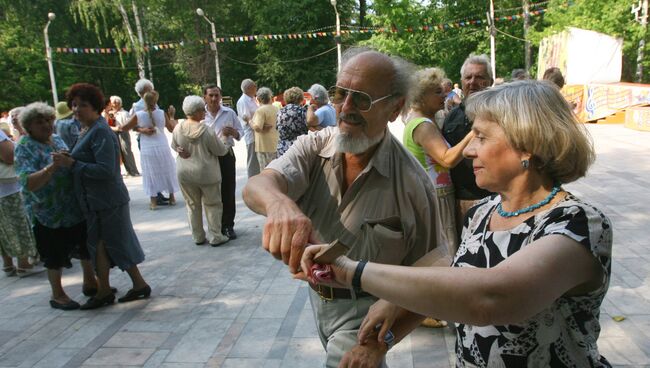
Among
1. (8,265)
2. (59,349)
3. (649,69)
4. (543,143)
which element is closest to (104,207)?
(59,349)

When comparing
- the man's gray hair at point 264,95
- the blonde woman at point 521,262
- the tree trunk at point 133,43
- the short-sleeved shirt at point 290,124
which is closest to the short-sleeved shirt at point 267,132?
the man's gray hair at point 264,95

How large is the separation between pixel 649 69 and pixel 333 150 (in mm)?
27288

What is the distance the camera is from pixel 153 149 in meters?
8.42

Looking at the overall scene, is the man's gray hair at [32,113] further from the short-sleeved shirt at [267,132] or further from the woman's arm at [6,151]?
the short-sleeved shirt at [267,132]

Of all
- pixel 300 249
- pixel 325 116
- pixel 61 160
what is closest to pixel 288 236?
pixel 300 249

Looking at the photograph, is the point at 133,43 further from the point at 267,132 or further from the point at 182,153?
the point at 182,153

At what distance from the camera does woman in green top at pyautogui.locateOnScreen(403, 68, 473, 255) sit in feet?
11.5

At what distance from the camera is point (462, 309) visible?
1112 mm

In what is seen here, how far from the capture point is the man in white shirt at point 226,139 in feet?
22.9

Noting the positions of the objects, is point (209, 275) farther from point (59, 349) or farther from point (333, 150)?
point (333, 150)

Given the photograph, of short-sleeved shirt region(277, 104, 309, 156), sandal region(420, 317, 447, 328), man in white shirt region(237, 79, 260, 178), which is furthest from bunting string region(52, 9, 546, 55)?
sandal region(420, 317, 447, 328)

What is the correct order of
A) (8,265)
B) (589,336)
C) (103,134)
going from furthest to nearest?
(8,265) < (103,134) < (589,336)

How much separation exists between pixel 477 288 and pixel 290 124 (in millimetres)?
6200

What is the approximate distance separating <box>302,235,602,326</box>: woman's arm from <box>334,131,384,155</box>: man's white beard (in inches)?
34.8
